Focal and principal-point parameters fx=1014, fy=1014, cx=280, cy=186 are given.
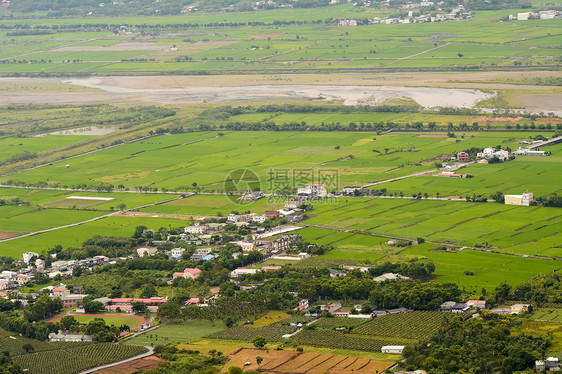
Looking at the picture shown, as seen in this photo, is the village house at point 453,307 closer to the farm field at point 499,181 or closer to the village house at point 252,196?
the farm field at point 499,181

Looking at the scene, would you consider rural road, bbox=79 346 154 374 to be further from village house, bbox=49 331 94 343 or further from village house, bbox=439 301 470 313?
village house, bbox=439 301 470 313

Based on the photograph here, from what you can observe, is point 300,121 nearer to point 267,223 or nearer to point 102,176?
point 102,176

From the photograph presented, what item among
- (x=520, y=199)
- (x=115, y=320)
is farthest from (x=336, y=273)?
(x=520, y=199)

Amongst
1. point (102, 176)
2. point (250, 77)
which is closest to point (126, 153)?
point (102, 176)

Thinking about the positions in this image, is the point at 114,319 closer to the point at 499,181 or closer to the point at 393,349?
the point at 393,349

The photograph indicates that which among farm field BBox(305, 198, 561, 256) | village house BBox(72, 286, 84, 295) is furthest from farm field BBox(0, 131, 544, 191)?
village house BBox(72, 286, 84, 295)

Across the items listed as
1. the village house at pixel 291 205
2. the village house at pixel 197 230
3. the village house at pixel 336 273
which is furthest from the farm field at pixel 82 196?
the village house at pixel 336 273
